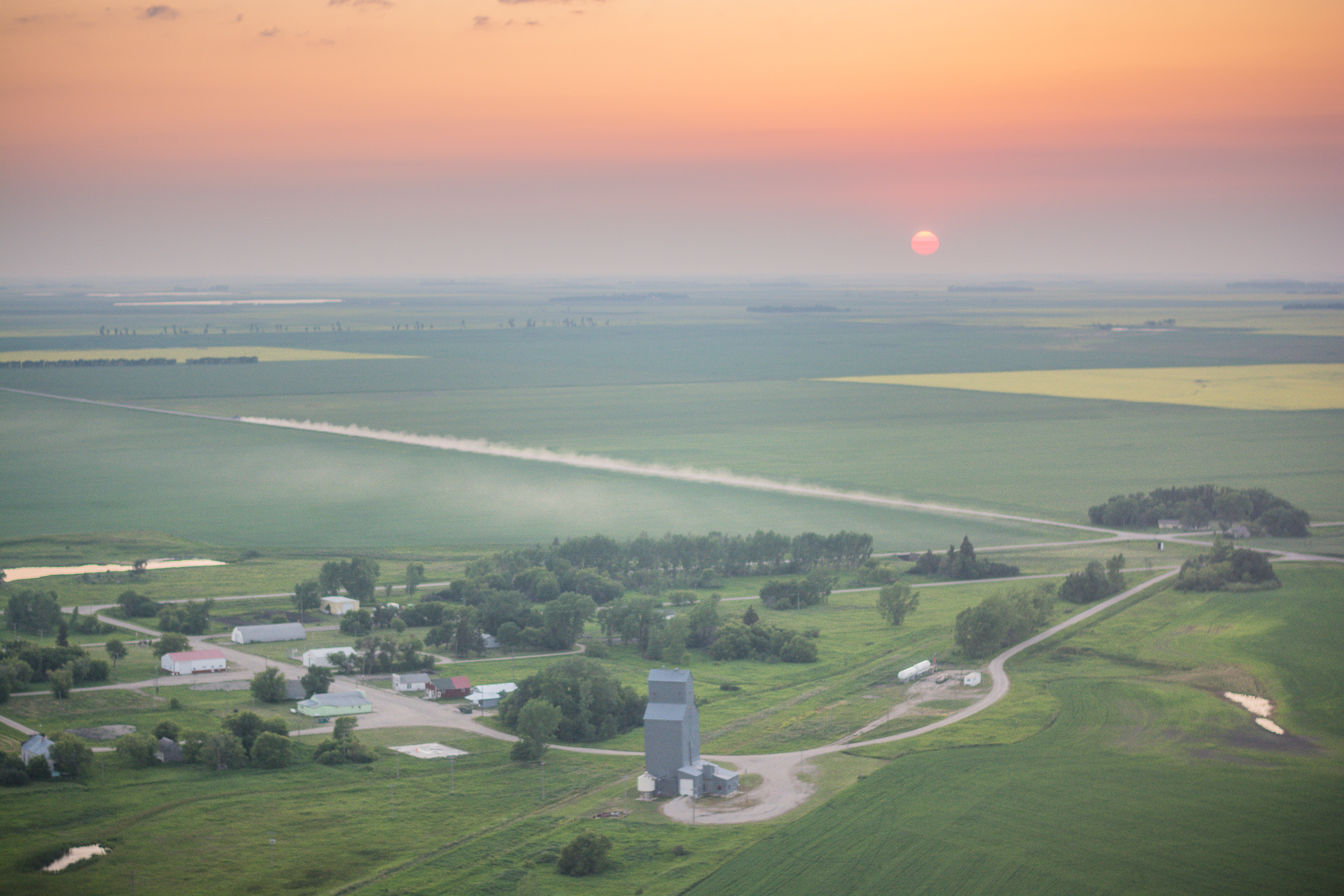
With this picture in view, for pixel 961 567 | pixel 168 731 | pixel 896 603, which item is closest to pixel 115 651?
pixel 168 731

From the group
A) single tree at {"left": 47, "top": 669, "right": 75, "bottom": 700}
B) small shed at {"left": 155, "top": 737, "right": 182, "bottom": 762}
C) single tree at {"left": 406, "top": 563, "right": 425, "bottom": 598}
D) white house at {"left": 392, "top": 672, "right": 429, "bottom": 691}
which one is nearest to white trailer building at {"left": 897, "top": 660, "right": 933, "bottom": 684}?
white house at {"left": 392, "top": 672, "right": 429, "bottom": 691}

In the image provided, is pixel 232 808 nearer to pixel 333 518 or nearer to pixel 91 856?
pixel 91 856

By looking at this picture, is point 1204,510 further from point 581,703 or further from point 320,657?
point 320,657

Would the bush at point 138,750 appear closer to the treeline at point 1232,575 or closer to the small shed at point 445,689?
the small shed at point 445,689

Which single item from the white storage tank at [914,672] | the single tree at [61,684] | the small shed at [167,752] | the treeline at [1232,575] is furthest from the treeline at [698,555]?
the small shed at [167,752]

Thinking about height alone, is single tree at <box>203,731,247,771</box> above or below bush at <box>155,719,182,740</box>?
below

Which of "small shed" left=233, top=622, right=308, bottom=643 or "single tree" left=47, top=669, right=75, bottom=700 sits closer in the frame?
"single tree" left=47, top=669, right=75, bottom=700

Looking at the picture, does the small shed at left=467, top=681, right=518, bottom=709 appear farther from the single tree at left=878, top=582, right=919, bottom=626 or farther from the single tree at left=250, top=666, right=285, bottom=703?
the single tree at left=878, top=582, right=919, bottom=626
